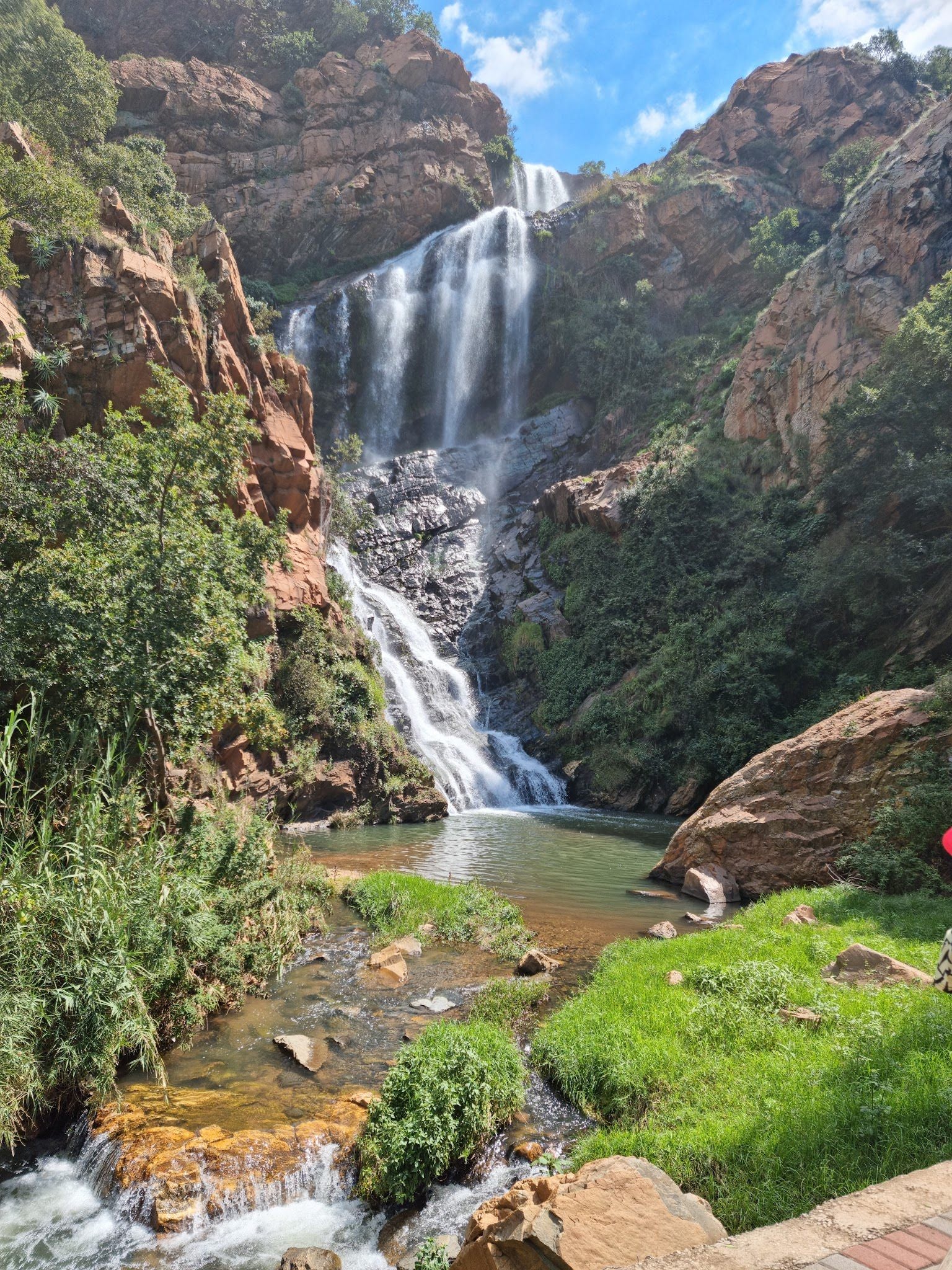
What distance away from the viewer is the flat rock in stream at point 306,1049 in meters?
5.76

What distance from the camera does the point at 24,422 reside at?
51.5ft

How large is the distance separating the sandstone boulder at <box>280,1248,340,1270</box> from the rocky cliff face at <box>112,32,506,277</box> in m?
48.6

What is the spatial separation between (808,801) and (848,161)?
43886mm

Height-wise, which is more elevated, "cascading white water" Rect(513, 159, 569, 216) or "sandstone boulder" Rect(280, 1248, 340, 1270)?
"cascading white water" Rect(513, 159, 569, 216)

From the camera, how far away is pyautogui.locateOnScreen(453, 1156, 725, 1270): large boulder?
2.85 metres

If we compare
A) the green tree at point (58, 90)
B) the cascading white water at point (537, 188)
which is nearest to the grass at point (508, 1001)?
the green tree at point (58, 90)

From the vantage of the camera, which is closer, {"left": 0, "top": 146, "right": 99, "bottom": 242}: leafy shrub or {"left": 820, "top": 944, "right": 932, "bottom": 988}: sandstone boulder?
{"left": 820, "top": 944, "right": 932, "bottom": 988}: sandstone boulder

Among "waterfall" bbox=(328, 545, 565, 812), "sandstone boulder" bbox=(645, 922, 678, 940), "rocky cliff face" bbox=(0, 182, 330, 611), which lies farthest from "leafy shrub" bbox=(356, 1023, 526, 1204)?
"waterfall" bbox=(328, 545, 565, 812)

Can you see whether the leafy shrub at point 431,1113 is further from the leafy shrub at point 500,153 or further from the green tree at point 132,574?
the leafy shrub at point 500,153

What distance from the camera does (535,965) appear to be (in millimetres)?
7742

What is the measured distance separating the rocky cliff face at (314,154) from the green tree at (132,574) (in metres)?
39.2

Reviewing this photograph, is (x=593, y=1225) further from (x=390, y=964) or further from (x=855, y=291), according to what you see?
(x=855, y=291)

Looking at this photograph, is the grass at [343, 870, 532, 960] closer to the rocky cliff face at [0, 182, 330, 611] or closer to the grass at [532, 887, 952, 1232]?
the grass at [532, 887, 952, 1232]

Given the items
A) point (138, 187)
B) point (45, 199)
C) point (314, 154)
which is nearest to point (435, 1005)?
point (45, 199)
